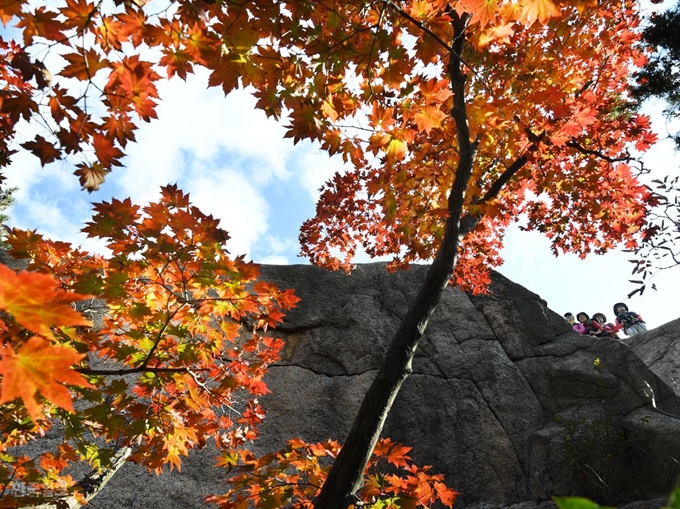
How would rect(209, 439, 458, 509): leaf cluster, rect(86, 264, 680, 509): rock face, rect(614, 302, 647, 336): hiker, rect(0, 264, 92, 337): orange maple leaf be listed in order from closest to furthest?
rect(0, 264, 92, 337): orange maple leaf
rect(209, 439, 458, 509): leaf cluster
rect(86, 264, 680, 509): rock face
rect(614, 302, 647, 336): hiker

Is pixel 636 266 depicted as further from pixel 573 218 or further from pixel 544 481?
pixel 544 481

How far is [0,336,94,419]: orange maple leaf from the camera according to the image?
1.19 metres

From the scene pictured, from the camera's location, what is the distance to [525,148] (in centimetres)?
462

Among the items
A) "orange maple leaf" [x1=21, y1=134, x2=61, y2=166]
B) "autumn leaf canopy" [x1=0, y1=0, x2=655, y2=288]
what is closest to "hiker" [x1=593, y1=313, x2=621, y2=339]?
"autumn leaf canopy" [x1=0, y1=0, x2=655, y2=288]

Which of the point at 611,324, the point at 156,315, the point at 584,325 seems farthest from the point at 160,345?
the point at 611,324

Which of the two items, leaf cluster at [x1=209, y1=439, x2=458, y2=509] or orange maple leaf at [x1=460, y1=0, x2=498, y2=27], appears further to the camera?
leaf cluster at [x1=209, y1=439, x2=458, y2=509]

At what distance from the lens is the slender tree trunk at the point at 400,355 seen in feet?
9.73

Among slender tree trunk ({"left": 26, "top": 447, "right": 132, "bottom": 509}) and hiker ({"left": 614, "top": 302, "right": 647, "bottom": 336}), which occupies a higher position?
hiker ({"left": 614, "top": 302, "right": 647, "bottom": 336})

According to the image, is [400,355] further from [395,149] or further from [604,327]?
[604,327]

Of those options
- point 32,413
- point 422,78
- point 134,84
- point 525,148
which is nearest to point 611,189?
point 525,148

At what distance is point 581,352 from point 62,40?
9320mm

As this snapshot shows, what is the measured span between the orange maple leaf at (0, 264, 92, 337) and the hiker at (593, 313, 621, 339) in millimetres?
12541

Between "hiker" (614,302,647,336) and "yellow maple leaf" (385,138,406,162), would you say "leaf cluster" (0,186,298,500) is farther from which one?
"hiker" (614,302,647,336)

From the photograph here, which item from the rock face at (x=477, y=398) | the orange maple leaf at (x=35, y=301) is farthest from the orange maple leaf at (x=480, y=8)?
the rock face at (x=477, y=398)
